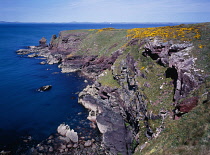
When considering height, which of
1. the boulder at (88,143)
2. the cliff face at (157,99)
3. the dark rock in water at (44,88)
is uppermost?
the cliff face at (157,99)

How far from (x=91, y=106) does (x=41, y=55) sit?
82.7 metres

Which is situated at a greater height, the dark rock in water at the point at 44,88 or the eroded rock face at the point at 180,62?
the eroded rock face at the point at 180,62

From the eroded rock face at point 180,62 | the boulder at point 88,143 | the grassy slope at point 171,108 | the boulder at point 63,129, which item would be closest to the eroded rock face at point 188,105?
the grassy slope at point 171,108

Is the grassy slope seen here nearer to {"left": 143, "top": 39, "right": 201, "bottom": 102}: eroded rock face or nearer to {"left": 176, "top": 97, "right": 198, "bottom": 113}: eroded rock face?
{"left": 176, "top": 97, "right": 198, "bottom": 113}: eroded rock face

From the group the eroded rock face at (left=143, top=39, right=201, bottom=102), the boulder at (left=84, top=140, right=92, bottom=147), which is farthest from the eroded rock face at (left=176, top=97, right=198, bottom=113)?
the boulder at (left=84, top=140, right=92, bottom=147)

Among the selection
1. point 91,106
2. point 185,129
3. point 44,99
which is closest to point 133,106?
point 91,106

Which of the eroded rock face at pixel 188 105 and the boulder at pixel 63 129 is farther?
the boulder at pixel 63 129

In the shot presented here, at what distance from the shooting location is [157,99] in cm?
2766

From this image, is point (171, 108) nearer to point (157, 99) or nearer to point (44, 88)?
point (157, 99)

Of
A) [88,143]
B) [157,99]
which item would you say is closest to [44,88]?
[88,143]

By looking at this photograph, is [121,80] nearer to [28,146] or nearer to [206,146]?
[28,146]

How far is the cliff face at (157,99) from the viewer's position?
17234 mm

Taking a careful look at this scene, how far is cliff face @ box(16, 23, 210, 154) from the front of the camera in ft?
56.5

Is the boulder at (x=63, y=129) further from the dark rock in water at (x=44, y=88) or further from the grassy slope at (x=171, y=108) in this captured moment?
Result: the dark rock in water at (x=44, y=88)
